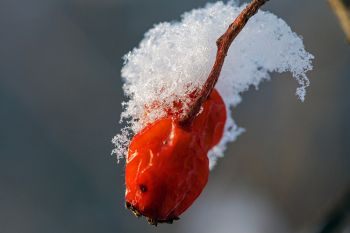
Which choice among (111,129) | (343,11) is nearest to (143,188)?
(343,11)

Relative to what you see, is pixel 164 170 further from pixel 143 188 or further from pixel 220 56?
pixel 220 56

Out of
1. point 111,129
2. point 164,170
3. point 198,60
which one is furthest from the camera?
point 111,129

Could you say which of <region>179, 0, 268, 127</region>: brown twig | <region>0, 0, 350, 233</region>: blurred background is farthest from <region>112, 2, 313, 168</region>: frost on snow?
<region>0, 0, 350, 233</region>: blurred background

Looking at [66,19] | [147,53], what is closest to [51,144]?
[66,19]

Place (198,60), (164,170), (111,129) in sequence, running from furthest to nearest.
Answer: (111,129), (198,60), (164,170)

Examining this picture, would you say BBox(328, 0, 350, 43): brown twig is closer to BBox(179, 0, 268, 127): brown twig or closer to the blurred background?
BBox(179, 0, 268, 127): brown twig

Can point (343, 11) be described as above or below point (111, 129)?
below
